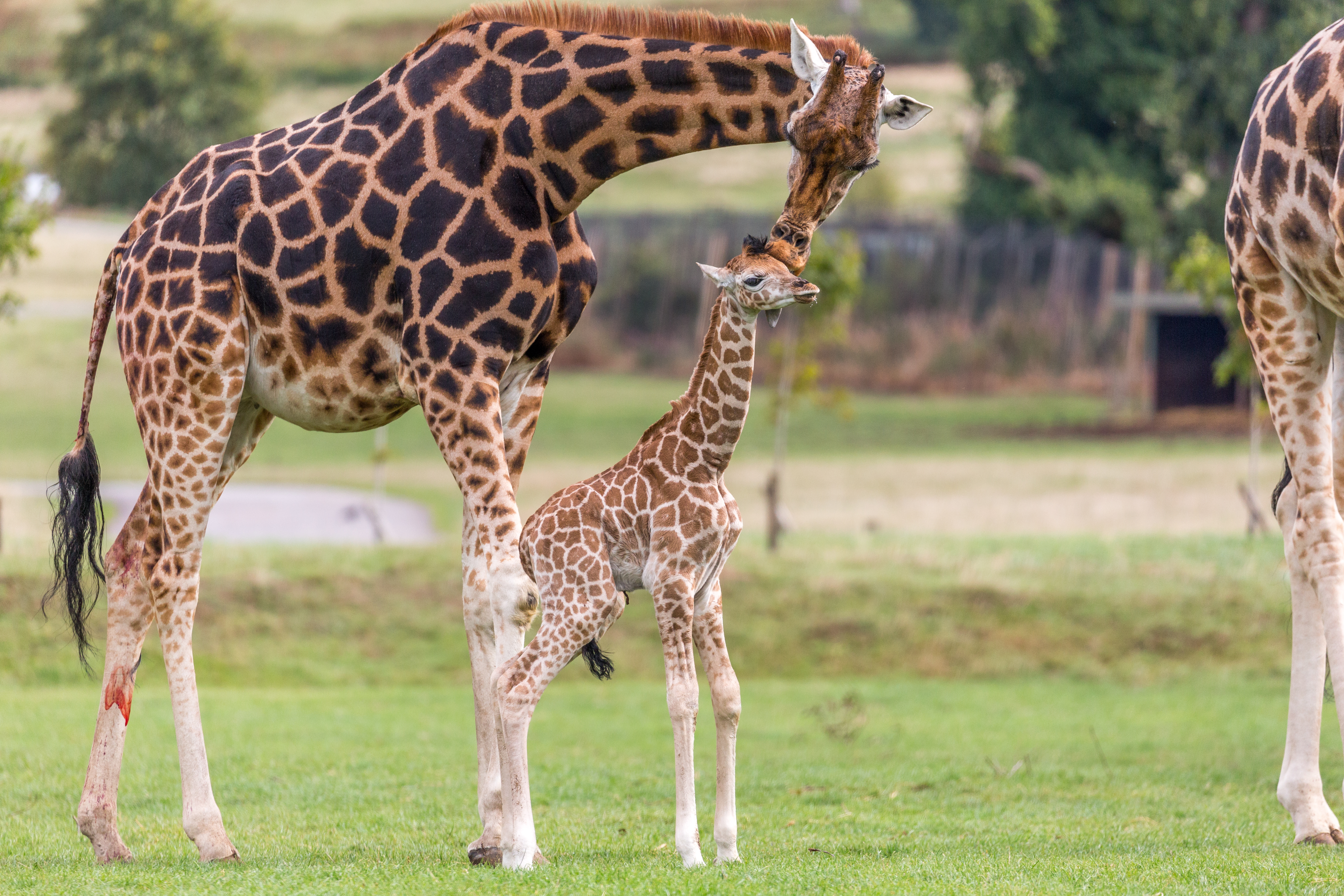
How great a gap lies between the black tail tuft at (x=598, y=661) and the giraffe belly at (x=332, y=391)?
4.74 feet

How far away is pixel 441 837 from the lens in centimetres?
796

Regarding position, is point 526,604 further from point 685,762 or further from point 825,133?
point 825,133

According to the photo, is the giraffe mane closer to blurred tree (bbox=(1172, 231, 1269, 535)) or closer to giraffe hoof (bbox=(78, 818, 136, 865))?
giraffe hoof (bbox=(78, 818, 136, 865))

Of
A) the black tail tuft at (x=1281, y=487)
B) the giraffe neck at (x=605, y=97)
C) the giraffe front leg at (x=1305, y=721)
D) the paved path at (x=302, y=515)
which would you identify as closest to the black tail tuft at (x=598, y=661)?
the giraffe neck at (x=605, y=97)

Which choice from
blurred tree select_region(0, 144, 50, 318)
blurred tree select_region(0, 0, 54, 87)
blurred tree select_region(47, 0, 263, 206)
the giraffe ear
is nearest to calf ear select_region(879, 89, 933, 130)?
the giraffe ear

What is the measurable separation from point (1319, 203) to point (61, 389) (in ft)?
122

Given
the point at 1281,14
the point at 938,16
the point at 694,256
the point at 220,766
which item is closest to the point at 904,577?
the point at 220,766

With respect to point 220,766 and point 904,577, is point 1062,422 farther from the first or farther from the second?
point 220,766

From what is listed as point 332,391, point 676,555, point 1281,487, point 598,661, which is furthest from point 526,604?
point 1281,487

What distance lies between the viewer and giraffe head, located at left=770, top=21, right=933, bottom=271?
6387 millimetres

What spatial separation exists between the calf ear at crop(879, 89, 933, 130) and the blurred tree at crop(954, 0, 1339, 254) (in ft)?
89.0

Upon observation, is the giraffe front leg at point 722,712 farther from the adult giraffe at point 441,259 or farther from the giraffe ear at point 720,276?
→ the giraffe ear at point 720,276

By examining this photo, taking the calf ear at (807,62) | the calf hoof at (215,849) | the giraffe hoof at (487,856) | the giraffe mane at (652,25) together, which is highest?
the giraffe mane at (652,25)

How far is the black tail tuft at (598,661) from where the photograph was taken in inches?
261
